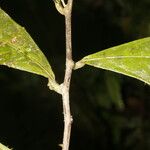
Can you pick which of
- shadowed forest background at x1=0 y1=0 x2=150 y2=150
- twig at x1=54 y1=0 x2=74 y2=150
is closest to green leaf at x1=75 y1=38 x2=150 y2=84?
twig at x1=54 y1=0 x2=74 y2=150

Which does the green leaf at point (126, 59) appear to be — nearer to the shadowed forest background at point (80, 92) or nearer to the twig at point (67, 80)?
the twig at point (67, 80)

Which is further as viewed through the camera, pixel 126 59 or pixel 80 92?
pixel 80 92

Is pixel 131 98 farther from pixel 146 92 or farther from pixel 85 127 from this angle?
pixel 85 127

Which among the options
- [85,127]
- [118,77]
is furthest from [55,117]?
[118,77]

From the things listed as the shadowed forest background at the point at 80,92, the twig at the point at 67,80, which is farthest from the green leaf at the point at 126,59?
the shadowed forest background at the point at 80,92

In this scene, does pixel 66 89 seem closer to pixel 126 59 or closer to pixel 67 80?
pixel 67 80

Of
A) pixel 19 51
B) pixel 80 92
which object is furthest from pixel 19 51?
pixel 80 92
